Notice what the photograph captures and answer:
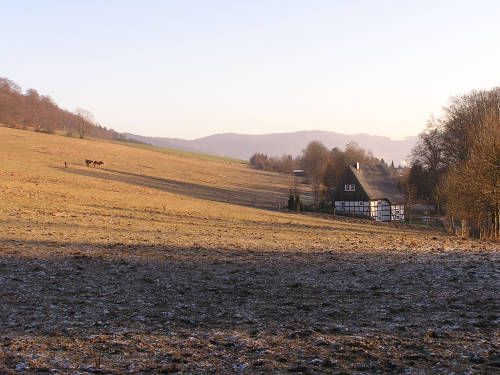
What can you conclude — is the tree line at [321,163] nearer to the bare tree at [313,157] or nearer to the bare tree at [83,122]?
the bare tree at [313,157]

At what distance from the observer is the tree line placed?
285ft

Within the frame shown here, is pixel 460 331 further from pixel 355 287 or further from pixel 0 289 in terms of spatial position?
pixel 0 289

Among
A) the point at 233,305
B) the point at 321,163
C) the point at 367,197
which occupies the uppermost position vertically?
Result: the point at 321,163

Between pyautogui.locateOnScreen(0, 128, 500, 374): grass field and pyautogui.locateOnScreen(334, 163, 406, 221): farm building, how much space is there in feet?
172

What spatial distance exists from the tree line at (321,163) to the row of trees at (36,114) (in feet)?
213

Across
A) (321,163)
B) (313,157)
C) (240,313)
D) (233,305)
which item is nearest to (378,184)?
(321,163)

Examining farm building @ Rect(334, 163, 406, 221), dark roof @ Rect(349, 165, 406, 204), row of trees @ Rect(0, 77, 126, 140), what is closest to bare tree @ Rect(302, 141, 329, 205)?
dark roof @ Rect(349, 165, 406, 204)

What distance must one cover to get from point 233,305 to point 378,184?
7325cm

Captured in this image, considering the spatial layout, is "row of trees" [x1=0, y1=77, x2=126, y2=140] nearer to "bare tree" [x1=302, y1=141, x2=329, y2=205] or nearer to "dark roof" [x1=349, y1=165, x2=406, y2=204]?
"bare tree" [x1=302, y1=141, x2=329, y2=205]

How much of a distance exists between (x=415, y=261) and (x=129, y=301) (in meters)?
11.9

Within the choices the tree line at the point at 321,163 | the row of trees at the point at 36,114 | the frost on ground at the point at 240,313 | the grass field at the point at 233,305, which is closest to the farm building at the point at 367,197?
the tree line at the point at 321,163

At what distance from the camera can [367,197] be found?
7406 centimetres

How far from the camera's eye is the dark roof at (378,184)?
76.3 m

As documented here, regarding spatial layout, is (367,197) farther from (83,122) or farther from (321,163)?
(83,122)
